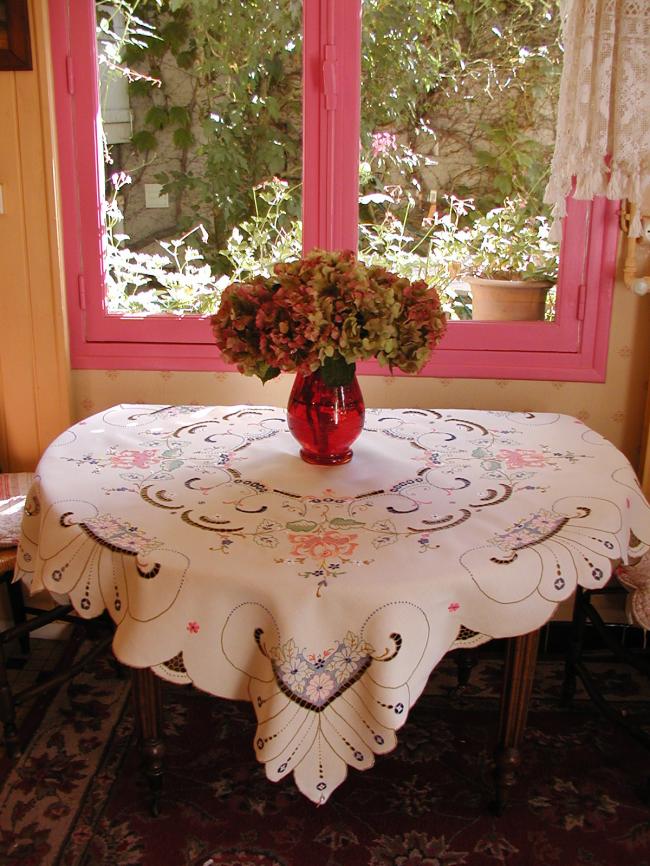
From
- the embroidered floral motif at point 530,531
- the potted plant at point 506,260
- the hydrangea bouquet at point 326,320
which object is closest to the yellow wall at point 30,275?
the hydrangea bouquet at point 326,320

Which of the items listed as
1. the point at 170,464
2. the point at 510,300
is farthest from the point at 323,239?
the point at 170,464

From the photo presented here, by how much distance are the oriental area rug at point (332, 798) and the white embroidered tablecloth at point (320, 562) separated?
58cm

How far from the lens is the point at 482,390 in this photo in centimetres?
249

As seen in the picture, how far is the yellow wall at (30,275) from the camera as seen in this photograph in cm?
231

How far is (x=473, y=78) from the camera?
7.78 feet

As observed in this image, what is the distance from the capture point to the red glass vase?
177cm

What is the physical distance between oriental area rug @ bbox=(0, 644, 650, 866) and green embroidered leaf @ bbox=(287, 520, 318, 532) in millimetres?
773

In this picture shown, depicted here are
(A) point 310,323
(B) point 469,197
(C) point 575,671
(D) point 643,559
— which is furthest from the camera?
(B) point 469,197

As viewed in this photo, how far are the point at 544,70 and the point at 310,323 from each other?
4.11ft

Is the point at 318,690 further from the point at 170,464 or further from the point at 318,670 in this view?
the point at 170,464

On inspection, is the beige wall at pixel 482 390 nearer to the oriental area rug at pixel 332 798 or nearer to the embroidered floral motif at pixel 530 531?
the oriental area rug at pixel 332 798

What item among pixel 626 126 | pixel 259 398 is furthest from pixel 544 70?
pixel 259 398

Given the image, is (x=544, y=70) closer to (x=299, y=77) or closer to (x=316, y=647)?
(x=299, y=77)

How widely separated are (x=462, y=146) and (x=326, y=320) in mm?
1088
